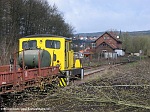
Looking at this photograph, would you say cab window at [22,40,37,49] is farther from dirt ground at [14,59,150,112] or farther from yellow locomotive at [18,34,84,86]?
dirt ground at [14,59,150,112]

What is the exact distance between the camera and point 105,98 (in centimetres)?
579

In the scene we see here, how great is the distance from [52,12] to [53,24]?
3.43 m

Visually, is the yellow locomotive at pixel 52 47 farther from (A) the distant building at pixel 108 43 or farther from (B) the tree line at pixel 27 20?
(A) the distant building at pixel 108 43

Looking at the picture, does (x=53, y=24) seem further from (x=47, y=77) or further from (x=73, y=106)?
(x=73, y=106)

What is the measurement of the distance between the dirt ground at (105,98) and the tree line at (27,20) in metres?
31.3

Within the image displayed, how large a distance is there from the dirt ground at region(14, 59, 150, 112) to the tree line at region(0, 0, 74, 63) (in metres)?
31.3

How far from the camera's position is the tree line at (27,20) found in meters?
43.7

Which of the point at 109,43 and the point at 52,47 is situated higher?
the point at 109,43

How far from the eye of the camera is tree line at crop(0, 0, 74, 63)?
143 feet

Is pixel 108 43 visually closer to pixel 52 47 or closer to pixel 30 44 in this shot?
pixel 52 47

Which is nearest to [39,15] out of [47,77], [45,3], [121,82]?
[45,3]

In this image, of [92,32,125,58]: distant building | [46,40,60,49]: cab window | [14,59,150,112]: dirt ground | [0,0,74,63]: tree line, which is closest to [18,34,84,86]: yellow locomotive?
[46,40,60,49]: cab window

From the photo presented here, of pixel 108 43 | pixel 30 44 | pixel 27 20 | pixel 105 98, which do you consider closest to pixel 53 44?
pixel 30 44

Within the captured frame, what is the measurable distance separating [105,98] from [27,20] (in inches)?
1856
